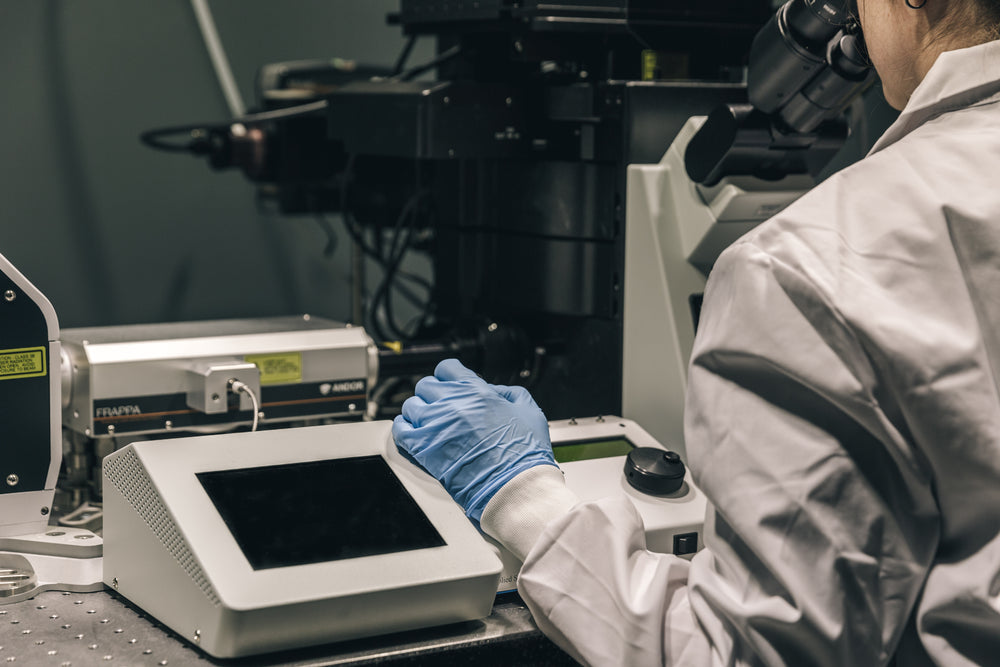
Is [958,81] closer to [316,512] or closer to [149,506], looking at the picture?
[316,512]

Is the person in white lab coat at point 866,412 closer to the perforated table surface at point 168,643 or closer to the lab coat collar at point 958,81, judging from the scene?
the lab coat collar at point 958,81

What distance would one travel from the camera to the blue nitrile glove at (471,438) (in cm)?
99

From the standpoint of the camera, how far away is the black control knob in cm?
109

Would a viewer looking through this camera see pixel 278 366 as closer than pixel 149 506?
No

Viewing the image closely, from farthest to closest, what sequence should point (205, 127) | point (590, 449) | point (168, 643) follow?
point (205, 127) → point (590, 449) → point (168, 643)

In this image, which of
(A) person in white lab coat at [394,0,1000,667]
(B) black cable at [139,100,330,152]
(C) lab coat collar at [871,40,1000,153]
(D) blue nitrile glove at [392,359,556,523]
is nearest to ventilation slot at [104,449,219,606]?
(D) blue nitrile glove at [392,359,556,523]

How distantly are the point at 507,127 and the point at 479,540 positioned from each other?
0.72 meters

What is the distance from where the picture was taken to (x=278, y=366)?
1.29m

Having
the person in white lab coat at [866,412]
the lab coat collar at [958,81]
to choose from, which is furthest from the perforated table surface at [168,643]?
the lab coat collar at [958,81]

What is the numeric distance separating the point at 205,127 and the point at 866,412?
171 cm

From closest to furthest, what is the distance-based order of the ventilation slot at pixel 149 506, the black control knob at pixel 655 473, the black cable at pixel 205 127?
the ventilation slot at pixel 149 506 < the black control knob at pixel 655 473 < the black cable at pixel 205 127

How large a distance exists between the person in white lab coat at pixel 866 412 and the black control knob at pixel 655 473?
11.4 inches

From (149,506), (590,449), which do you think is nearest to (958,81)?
(590,449)

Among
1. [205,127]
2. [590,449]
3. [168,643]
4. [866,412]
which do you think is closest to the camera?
[866,412]
